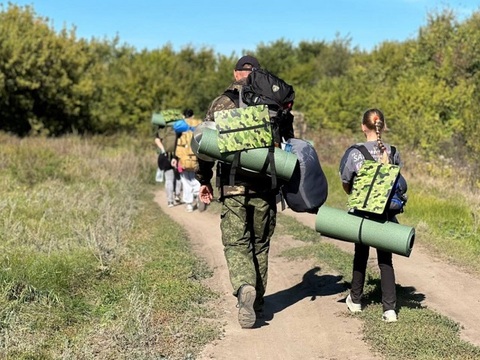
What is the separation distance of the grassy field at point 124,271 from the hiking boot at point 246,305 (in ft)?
0.80

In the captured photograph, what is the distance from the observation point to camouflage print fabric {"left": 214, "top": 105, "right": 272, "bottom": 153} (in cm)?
474

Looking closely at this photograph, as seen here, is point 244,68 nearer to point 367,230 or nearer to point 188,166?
point 367,230

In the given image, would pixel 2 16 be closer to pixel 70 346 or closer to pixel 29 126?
pixel 29 126

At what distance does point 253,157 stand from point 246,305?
123 centimetres

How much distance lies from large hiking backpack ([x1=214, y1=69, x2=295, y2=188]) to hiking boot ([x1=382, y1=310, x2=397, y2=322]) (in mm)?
1515

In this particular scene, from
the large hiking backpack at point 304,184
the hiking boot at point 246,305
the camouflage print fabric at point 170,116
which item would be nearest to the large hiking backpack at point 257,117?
the large hiking backpack at point 304,184

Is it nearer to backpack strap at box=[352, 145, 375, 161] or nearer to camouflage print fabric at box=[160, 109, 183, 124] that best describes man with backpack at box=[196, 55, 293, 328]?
backpack strap at box=[352, 145, 375, 161]

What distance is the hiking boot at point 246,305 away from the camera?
498cm

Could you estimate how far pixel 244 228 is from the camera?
17.0 feet

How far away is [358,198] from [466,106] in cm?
1470

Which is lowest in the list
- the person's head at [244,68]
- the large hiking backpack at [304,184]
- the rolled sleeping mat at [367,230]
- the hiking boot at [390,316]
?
the hiking boot at [390,316]

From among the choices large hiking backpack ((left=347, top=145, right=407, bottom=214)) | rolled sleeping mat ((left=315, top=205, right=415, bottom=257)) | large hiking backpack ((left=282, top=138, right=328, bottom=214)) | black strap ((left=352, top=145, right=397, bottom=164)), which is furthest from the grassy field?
black strap ((left=352, top=145, right=397, bottom=164))

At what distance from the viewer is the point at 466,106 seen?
18.3 meters

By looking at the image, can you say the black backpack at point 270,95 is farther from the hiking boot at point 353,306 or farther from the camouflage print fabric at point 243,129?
the hiking boot at point 353,306
